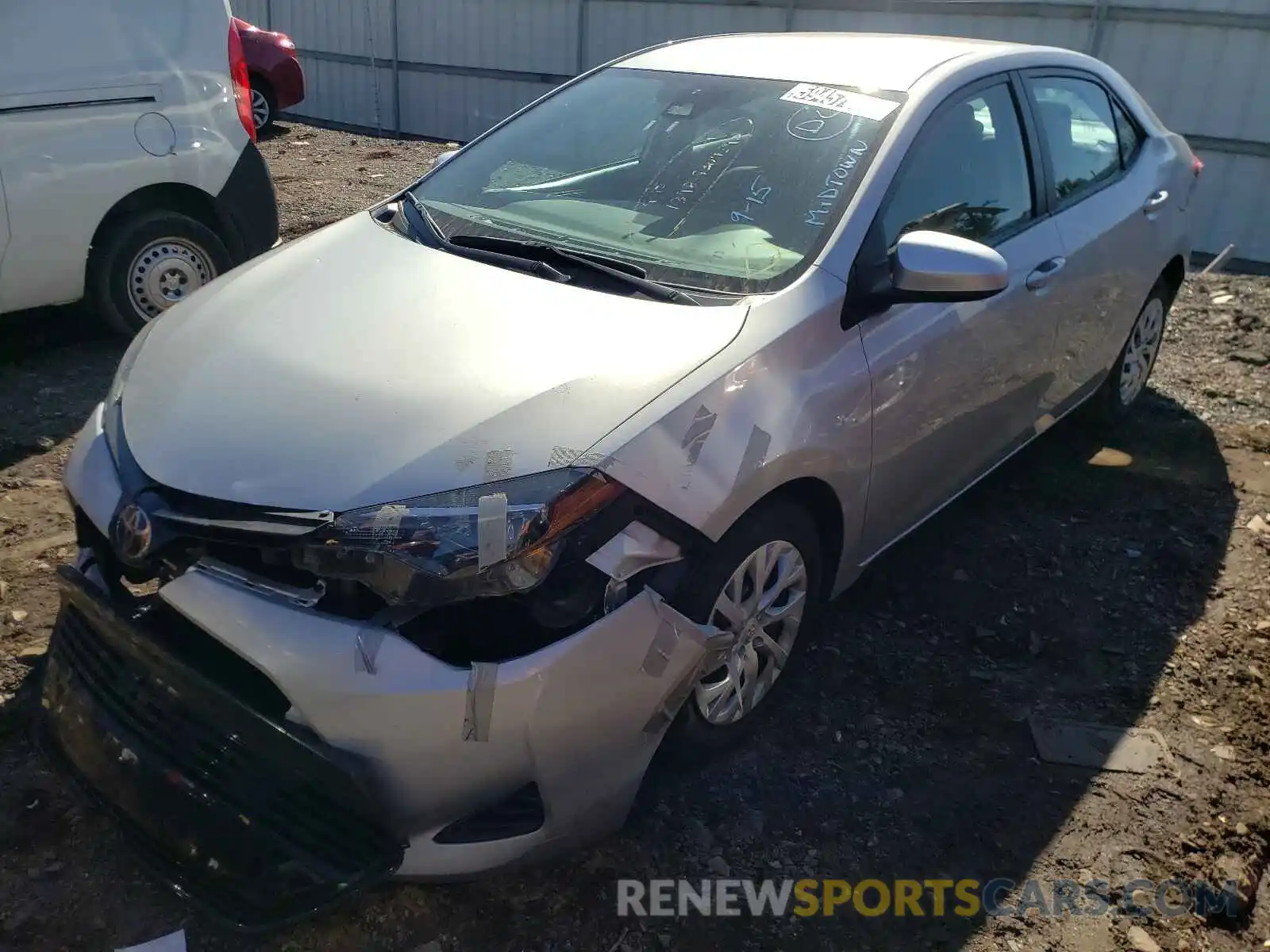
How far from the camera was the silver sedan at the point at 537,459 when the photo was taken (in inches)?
81.3

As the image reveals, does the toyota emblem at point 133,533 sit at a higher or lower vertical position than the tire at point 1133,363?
higher

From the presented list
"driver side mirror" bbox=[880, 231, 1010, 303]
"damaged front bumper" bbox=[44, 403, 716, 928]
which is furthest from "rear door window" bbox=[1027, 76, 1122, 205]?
"damaged front bumper" bbox=[44, 403, 716, 928]

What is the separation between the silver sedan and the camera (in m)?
2.06

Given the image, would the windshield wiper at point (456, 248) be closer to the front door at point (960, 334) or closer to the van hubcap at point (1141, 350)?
the front door at point (960, 334)

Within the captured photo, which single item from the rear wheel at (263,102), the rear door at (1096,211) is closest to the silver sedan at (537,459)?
the rear door at (1096,211)

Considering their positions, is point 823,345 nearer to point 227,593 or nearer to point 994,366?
point 994,366

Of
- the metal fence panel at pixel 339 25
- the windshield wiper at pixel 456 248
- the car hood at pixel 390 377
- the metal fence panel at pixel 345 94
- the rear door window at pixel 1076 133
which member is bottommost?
the metal fence panel at pixel 345 94

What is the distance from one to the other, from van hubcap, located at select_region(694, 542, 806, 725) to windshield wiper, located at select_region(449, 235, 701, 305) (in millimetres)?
695

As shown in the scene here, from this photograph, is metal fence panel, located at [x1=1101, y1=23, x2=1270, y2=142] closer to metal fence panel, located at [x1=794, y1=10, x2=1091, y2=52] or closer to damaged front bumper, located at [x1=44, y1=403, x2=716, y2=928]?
metal fence panel, located at [x1=794, y1=10, x2=1091, y2=52]

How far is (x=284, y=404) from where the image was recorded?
2342mm

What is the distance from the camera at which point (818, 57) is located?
136 inches

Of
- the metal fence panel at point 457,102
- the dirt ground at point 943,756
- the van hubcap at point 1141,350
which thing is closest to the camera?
the dirt ground at point 943,756

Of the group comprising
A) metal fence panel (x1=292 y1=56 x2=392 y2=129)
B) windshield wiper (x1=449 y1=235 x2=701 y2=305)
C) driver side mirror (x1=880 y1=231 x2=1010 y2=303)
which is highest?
driver side mirror (x1=880 y1=231 x2=1010 y2=303)

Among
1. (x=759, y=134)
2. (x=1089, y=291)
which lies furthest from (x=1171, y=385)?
(x=759, y=134)
